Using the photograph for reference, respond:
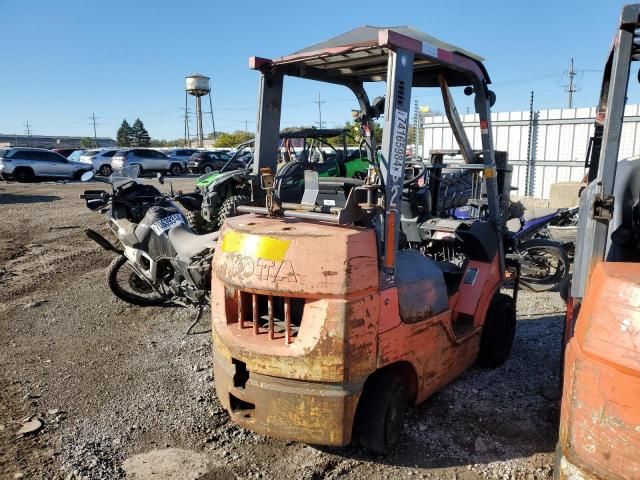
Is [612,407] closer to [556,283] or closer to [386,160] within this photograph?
[386,160]

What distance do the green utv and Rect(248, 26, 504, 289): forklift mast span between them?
4061 mm

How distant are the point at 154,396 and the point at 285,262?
2.03m

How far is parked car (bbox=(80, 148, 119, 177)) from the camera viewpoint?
2915 centimetres

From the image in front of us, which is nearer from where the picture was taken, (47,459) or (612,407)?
(612,407)

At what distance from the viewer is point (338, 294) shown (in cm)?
275

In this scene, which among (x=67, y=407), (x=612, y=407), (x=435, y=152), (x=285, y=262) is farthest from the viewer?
(x=435, y=152)

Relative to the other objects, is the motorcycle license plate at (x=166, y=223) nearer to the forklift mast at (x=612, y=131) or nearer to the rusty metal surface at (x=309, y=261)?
the rusty metal surface at (x=309, y=261)

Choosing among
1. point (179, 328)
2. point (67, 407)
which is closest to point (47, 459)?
point (67, 407)

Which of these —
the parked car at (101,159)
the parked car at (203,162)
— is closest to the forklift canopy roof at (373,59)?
the parked car at (101,159)

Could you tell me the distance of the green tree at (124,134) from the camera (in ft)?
281

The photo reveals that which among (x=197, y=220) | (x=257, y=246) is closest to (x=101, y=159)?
(x=197, y=220)

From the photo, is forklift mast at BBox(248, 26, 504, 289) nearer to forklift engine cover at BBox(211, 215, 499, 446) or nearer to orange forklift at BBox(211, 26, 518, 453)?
orange forklift at BBox(211, 26, 518, 453)

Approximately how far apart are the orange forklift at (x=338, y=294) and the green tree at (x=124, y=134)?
87.2 meters

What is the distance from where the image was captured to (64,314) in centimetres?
601
